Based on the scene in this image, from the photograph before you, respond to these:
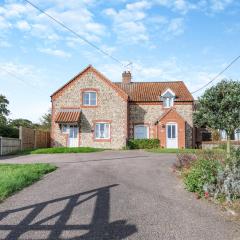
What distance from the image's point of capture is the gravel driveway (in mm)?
7055

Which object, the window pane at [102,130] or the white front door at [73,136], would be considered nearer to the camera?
the white front door at [73,136]

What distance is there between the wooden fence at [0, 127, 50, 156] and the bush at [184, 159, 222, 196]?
62.8 feet

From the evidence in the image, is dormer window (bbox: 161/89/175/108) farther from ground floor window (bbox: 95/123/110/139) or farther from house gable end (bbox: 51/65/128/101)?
ground floor window (bbox: 95/123/110/139)

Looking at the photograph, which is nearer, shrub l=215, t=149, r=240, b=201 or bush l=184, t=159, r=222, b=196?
shrub l=215, t=149, r=240, b=201

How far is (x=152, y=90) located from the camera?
131 ft

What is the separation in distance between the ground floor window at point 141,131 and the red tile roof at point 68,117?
6.29 m

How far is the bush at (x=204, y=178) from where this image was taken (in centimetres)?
1082

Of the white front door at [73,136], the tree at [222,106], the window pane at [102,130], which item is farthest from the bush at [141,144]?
the tree at [222,106]

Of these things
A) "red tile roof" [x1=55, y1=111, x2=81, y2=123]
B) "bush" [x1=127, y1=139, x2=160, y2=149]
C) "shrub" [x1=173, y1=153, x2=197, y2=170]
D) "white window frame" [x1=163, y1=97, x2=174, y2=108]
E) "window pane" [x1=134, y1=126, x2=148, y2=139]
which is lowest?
"shrub" [x1=173, y1=153, x2=197, y2=170]

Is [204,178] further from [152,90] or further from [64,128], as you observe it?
[152,90]

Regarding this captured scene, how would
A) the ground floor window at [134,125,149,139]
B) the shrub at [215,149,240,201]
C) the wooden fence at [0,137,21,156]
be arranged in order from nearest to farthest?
the shrub at [215,149,240,201]
the wooden fence at [0,137,21,156]
the ground floor window at [134,125,149,139]

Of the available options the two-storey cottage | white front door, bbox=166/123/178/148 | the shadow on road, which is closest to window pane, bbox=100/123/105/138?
the two-storey cottage

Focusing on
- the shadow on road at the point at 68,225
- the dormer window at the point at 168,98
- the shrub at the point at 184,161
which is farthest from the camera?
the dormer window at the point at 168,98

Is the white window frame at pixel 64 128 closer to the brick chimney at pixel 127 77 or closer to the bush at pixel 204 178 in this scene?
the brick chimney at pixel 127 77
